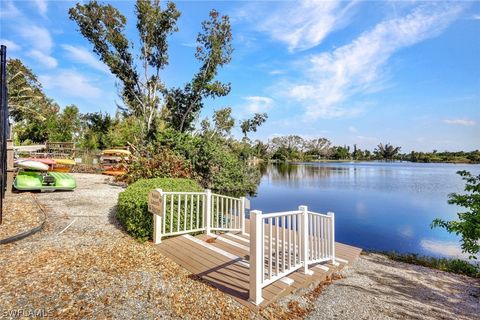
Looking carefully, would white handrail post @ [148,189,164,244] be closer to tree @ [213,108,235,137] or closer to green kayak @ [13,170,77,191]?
green kayak @ [13,170,77,191]

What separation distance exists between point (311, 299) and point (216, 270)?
1.39 metres

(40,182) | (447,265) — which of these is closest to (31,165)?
(40,182)

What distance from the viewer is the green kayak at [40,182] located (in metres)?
8.27

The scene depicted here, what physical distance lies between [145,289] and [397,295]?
153 inches

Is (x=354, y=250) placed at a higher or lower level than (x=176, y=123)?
lower

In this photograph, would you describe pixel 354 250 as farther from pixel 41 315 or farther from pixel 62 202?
pixel 62 202

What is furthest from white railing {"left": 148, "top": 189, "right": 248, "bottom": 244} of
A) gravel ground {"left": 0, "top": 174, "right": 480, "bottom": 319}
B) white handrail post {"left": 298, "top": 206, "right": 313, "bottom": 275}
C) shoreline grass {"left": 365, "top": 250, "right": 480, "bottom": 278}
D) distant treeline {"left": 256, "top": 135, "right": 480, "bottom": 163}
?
distant treeline {"left": 256, "top": 135, "right": 480, "bottom": 163}

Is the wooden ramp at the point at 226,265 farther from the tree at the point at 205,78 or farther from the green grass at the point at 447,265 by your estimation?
the tree at the point at 205,78

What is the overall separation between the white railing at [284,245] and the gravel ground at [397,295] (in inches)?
22.2

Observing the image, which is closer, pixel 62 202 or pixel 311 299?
pixel 311 299

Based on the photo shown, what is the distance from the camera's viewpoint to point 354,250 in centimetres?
657

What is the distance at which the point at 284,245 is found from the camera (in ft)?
11.4

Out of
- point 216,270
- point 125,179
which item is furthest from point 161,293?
point 125,179

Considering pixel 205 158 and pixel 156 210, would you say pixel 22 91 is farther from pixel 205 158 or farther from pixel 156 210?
pixel 156 210
